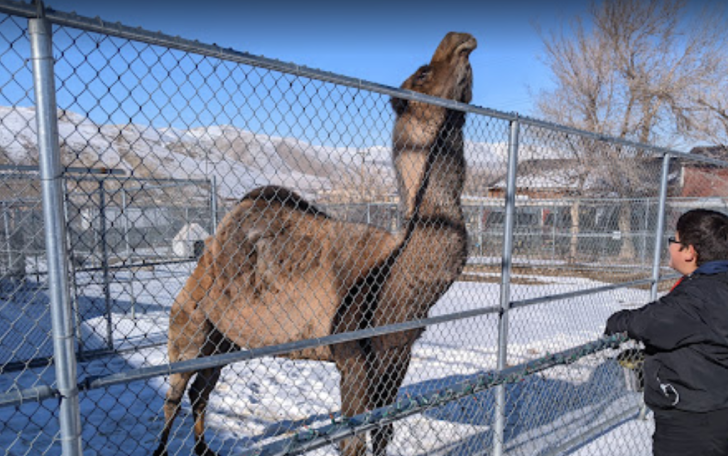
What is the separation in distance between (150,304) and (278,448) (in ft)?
33.2

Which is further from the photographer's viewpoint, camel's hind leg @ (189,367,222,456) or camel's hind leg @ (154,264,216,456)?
camel's hind leg @ (189,367,222,456)

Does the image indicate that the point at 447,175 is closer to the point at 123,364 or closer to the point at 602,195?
the point at 123,364

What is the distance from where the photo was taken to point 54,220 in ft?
4.75

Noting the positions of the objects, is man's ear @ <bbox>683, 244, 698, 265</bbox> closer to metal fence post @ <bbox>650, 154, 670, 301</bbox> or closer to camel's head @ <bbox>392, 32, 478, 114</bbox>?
camel's head @ <bbox>392, 32, 478, 114</bbox>

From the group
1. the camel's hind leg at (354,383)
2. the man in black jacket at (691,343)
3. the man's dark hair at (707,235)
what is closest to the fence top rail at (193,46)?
the man's dark hair at (707,235)

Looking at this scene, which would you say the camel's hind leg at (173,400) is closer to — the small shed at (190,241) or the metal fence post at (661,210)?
the small shed at (190,241)

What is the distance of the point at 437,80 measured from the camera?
3580 mm

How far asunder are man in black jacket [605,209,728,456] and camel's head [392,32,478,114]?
171 cm

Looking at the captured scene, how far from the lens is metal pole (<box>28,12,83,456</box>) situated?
56.2 inches

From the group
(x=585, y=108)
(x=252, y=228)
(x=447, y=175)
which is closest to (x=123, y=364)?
(x=252, y=228)

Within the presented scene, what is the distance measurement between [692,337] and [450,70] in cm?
223

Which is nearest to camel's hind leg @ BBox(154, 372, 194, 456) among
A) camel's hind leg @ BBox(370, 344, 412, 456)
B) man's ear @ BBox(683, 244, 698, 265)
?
camel's hind leg @ BBox(370, 344, 412, 456)

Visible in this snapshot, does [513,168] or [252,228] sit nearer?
[513,168]

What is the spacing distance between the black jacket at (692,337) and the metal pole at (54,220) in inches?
94.5
